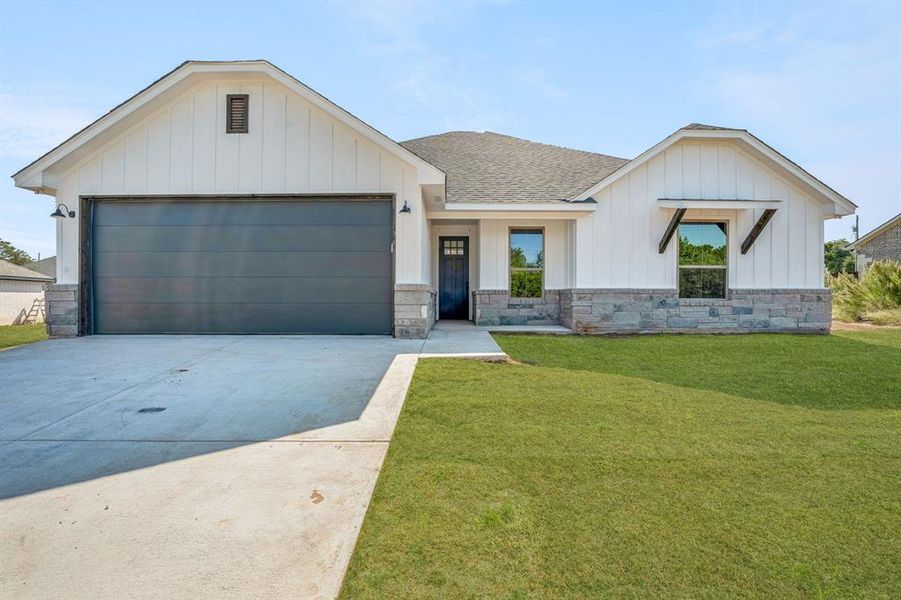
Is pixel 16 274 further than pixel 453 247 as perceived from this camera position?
Yes

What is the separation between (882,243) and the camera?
844 inches

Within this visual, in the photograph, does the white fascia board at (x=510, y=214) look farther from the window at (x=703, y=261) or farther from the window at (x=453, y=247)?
the window at (x=703, y=261)

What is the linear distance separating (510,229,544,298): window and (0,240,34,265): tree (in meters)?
56.9

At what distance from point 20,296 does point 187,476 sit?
77.8 ft

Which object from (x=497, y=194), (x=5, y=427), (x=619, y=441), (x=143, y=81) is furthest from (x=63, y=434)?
(x=497, y=194)

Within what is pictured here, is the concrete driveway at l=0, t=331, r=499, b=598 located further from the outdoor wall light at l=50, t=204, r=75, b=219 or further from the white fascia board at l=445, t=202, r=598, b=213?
the white fascia board at l=445, t=202, r=598, b=213

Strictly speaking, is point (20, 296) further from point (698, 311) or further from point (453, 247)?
point (698, 311)

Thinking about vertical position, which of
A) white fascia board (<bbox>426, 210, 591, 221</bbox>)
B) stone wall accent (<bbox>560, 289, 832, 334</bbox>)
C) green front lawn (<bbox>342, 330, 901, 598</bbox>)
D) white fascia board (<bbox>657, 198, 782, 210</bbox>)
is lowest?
green front lawn (<bbox>342, 330, 901, 598</bbox>)

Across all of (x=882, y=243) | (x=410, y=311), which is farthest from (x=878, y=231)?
(x=410, y=311)

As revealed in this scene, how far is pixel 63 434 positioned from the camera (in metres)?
3.02

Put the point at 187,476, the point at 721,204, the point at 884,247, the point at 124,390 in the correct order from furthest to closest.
Answer: the point at 884,247 → the point at 721,204 → the point at 124,390 → the point at 187,476

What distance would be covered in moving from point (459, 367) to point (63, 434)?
3737 millimetres

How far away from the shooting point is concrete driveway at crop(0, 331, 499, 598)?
1616 mm

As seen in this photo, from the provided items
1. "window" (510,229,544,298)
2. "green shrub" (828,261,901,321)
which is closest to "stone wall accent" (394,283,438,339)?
"window" (510,229,544,298)
